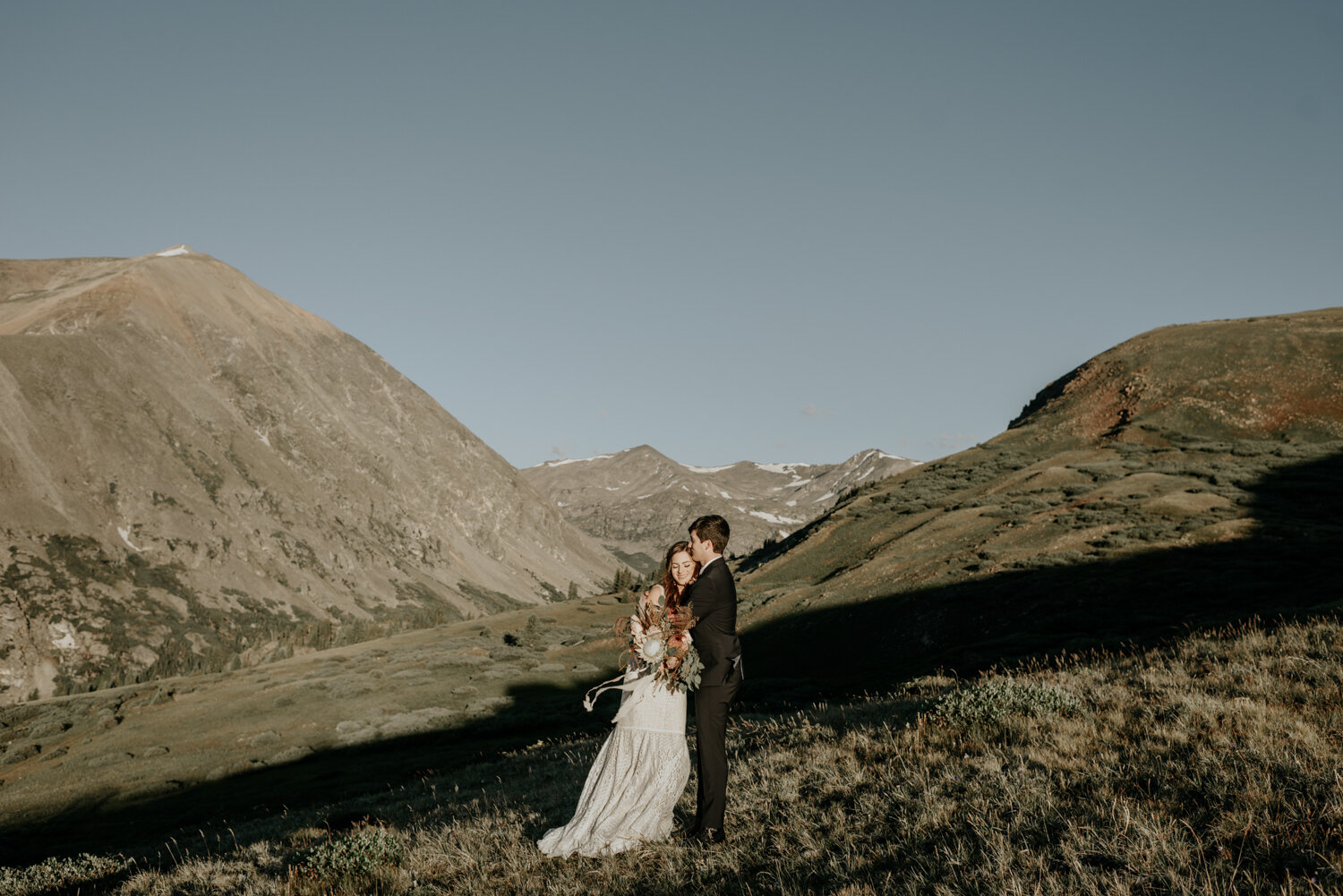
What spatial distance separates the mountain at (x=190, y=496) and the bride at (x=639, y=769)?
10457 centimetres

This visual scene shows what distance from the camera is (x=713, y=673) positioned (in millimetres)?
7699

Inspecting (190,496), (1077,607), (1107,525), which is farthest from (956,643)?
(190,496)

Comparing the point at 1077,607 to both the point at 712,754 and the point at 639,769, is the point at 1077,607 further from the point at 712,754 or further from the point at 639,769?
the point at 639,769

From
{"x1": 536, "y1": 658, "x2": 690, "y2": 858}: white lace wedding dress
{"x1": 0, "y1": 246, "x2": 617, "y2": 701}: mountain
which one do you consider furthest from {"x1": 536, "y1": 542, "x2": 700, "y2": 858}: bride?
{"x1": 0, "y1": 246, "x2": 617, "y2": 701}: mountain

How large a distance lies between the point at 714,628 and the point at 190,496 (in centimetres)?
14769

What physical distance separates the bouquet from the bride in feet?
0.27

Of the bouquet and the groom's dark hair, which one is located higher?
the groom's dark hair

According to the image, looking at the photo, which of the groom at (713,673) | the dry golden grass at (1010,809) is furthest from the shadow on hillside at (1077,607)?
the groom at (713,673)

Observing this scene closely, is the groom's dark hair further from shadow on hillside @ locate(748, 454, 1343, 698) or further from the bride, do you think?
shadow on hillside @ locate(748, 454, 1343, 698)

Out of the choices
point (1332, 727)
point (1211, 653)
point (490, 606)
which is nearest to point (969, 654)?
point (1211, 653)

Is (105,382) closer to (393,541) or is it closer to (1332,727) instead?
(393,541)

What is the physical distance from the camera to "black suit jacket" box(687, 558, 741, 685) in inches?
303

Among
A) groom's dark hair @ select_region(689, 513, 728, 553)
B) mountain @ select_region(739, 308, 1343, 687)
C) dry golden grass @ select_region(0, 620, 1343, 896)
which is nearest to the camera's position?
dry golden grass @ select_region(0, 620, 1343, 896)

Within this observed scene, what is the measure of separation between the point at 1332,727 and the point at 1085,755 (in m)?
2.18
